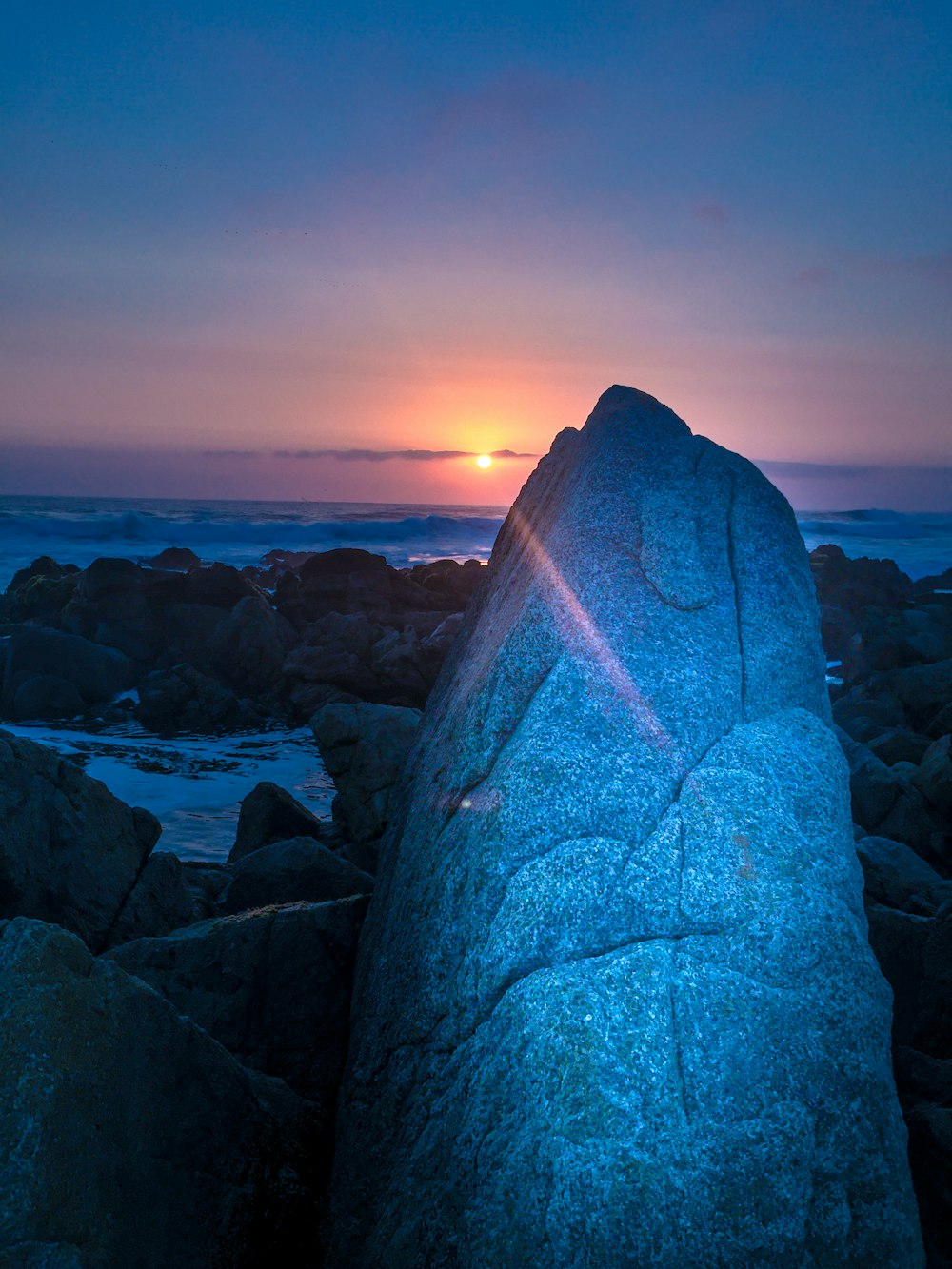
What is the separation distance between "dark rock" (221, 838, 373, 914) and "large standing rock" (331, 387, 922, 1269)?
55.0 inches

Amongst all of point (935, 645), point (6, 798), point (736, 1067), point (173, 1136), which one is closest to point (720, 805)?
point (736, 1067)

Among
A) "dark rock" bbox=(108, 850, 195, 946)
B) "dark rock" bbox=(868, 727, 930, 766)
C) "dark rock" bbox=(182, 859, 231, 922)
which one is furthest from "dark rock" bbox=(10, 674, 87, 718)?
"dark rock" bbox=(868, 727, 930, 766)

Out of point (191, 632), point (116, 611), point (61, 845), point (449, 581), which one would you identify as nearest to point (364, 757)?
point (61, 845)

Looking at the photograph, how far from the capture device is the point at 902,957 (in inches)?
164

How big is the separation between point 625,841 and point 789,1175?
3.25 ft

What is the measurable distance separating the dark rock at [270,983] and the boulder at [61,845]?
0.55 meters

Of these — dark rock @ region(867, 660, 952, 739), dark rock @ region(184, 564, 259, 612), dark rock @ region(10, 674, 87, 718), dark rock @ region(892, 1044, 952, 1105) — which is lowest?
dark rock @ region(10, 674, 87, 718)

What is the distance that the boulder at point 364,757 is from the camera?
8.18 metres

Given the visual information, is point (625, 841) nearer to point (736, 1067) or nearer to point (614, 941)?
point (614, 941)

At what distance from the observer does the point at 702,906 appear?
2719mm

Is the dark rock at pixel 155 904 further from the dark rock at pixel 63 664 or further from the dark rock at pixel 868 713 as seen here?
the dark rock at pixel 63 664

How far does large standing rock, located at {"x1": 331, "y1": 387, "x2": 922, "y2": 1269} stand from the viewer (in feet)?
7.72

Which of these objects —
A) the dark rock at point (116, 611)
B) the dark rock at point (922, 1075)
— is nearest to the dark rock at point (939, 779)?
the dark rock at point (922, 1075)

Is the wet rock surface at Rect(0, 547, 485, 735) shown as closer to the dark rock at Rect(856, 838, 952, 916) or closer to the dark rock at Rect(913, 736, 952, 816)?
the dark rock at Rect(913, 736, 952, 816)
